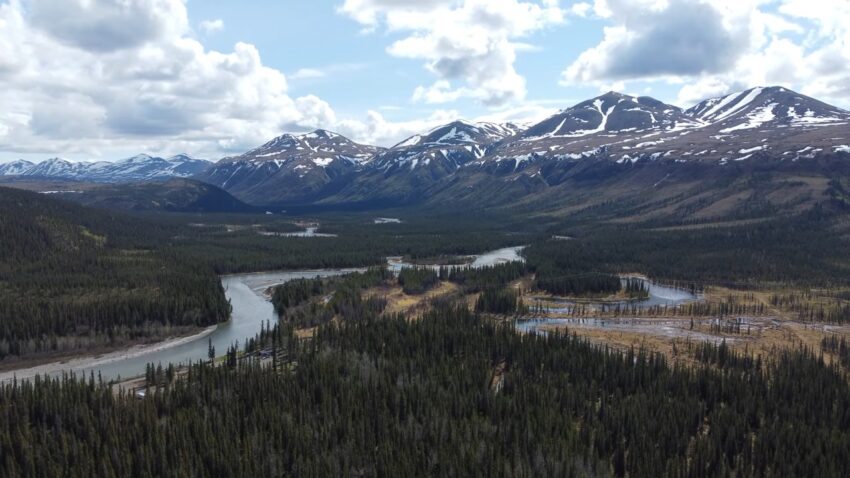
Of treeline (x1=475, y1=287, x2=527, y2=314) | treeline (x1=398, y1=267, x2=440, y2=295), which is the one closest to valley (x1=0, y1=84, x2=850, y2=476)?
treeline (x1=475, y1=287, x2=527, y2=314)

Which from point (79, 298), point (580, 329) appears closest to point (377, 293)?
point (580, 329)

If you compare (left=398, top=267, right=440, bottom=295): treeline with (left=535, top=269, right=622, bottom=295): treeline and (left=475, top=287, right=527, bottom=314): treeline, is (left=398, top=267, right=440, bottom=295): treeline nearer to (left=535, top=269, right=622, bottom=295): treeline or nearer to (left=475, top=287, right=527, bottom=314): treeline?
(left=475, top=287, right=527, bottom=314): treeline

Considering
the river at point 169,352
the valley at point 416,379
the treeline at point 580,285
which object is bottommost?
the river at point 169,352

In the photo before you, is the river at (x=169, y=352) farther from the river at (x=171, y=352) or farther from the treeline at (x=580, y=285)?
the treeline at (x=580, y=285)

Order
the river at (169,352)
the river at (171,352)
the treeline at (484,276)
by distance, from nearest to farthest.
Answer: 1. the river at (169,352)
2. the river at (171,352)
3. the treeline at (484,276)

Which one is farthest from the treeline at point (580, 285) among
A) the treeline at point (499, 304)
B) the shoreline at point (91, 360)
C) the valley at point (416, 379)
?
the shoreline at point (91, 360)

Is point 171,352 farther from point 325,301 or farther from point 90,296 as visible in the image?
point 325,301

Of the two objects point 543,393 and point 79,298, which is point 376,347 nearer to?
point 543,393

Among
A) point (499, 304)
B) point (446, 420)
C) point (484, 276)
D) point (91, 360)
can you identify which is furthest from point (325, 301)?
point (446, 420)
